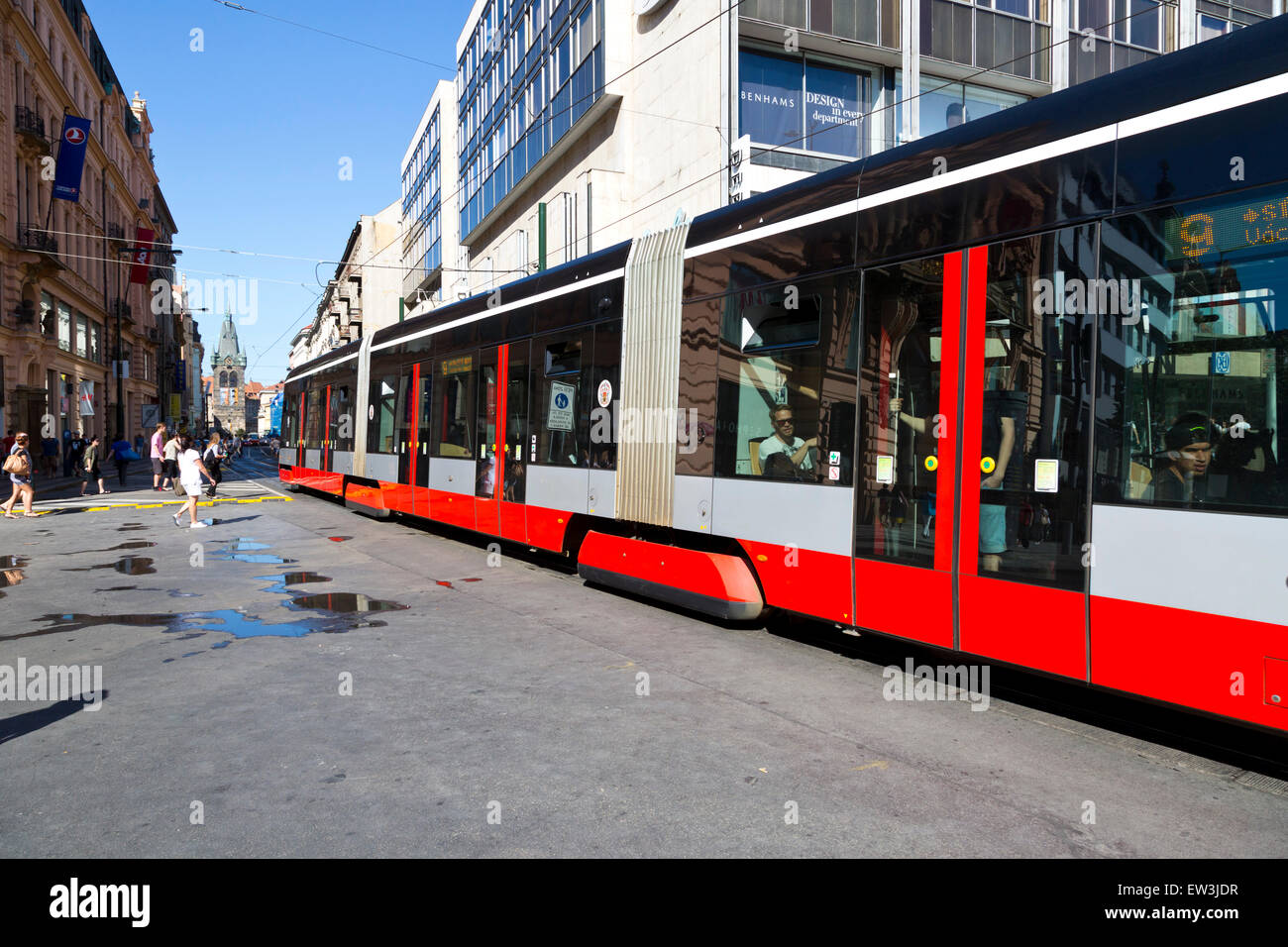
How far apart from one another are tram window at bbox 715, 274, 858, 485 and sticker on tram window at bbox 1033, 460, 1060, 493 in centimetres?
152

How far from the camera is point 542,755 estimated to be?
4809 millimetres

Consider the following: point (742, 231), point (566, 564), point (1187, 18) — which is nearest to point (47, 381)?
point (566, 564)

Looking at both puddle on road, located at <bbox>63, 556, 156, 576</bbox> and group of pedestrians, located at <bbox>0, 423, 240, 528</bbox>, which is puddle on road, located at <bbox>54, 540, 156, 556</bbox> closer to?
puddle on road, located at <bbox>63, 556, 156, 576</bbox>

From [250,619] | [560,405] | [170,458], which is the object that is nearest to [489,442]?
[560,405]

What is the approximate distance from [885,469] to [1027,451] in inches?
44.6

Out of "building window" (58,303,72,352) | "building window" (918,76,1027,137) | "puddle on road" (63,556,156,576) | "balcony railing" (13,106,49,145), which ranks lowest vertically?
"puddle on road" (63,556,156,576)

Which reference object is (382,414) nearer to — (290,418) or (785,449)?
(290,418)

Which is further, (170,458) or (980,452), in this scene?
(170,458)

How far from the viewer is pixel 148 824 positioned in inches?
155

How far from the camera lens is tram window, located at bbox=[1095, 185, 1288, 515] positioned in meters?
4.37

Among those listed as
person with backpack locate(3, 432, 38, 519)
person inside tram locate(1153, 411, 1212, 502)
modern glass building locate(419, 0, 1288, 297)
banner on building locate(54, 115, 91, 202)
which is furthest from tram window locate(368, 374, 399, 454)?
banner on building locate(54, 115, 91, 202)

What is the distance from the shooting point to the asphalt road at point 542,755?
385 centimetres
